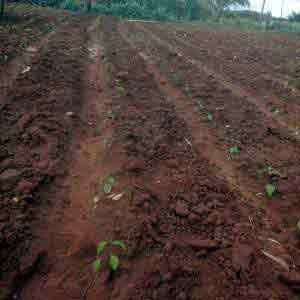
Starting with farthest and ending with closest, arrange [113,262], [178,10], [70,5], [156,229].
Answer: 1. [178,10]
2. [70,5]
3. [156,229]
4. [113,262]

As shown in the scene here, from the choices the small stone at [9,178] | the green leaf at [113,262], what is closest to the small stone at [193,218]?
the green leaf at [113,262]

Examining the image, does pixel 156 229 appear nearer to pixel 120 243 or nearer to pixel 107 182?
pixel 120 243

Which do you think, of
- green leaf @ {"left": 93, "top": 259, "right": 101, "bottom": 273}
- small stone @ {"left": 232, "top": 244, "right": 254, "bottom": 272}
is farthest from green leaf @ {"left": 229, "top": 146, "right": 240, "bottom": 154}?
green leaf @ {"left": 93, "top": 259, "right": 101, "bottom": 273}

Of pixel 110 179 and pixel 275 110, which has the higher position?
pixel 275 110

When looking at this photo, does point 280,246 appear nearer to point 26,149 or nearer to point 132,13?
point 26,149

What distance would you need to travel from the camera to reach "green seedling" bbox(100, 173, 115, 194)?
2.50m

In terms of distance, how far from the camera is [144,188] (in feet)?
8.26

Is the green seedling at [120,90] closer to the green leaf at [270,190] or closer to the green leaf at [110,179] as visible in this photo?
the green leaf at [110,179]

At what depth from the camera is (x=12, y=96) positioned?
405 cm

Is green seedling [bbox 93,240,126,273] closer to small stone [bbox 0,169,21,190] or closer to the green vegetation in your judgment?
small stone [bbox 0,169,21,190]

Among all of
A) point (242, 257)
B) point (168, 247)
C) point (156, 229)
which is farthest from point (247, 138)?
point (168, 247)

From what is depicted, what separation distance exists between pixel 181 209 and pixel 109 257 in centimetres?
85

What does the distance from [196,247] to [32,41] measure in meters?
8.38

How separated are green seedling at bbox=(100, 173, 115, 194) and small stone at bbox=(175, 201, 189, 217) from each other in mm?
744
